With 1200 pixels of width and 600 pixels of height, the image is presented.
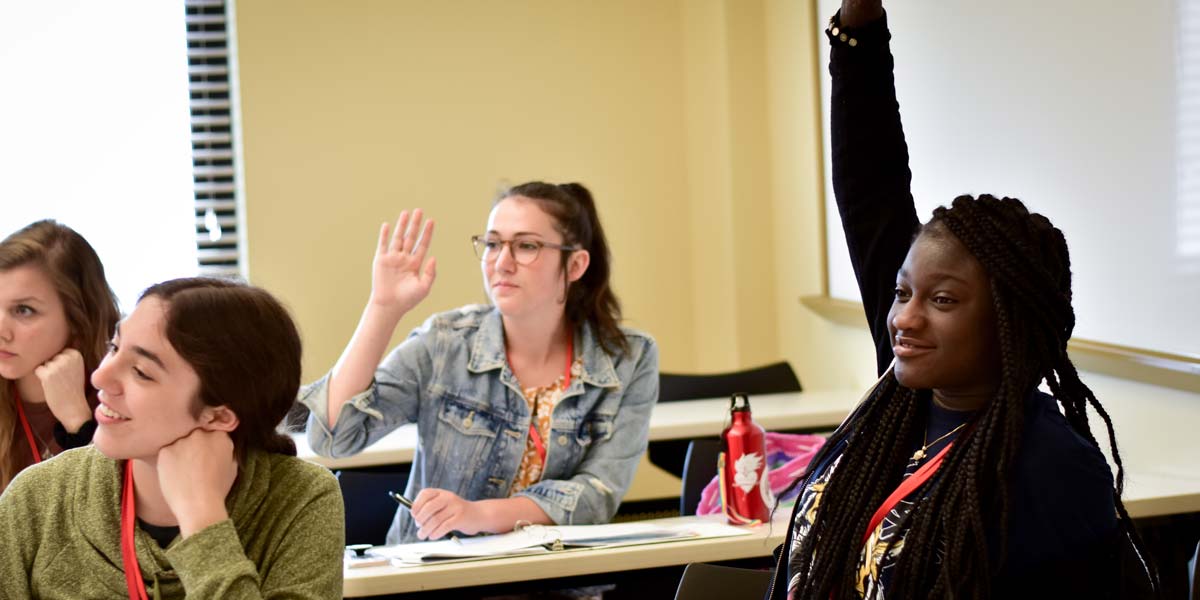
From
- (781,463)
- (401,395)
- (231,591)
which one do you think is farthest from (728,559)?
(231,591)

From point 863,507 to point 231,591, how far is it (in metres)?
0.86

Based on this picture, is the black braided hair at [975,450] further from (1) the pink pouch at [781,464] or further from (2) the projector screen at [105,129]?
(2) the projector screen at [105,129]

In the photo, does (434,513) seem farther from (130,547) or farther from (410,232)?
(130,547)

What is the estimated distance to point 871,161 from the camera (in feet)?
6.44

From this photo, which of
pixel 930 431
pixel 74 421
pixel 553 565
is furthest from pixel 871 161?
pixel 74 421

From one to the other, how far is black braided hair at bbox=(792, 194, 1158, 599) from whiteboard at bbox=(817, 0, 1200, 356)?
4.32 feet

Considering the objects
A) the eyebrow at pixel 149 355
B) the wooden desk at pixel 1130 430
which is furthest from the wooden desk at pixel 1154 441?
the eyebrow at pixel 149 355

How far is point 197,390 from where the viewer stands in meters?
1.74

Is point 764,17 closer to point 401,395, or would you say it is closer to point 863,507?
point 401,395

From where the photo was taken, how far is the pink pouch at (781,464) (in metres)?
2.83

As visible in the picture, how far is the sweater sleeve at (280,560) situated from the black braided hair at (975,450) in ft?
2.21

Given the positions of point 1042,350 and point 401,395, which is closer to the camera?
point 1042,350

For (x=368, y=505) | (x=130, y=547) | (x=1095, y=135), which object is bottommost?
(x=368, y=505)

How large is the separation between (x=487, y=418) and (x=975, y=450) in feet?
4.83
